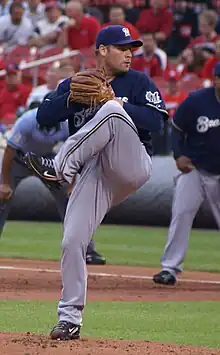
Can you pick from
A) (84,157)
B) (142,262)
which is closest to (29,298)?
(84,157)

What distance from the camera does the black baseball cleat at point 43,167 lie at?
5.45 meters

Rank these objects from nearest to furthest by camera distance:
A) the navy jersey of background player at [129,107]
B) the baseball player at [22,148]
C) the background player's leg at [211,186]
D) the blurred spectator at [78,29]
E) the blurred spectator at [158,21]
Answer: the navy jersey of background player at [129,107] → the background player's leg at [211,186] → the baseball player at [22,148] → the blurred spectator at [78,29] → the blurred spectator at [158,21]

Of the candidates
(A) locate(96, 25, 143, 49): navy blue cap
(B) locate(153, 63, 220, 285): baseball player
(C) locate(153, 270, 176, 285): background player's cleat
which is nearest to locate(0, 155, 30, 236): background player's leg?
(B) locate(153, 63, 220, 285): baseball player

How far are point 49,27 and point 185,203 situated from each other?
10360 mm

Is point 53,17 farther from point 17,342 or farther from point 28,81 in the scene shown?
point 17,342

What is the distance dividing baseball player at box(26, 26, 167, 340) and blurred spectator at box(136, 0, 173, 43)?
11.8 m

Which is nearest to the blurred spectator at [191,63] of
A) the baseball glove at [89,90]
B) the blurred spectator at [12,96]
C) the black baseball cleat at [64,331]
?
the blurred spectator at [12,96]

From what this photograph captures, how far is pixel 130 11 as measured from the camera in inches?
714

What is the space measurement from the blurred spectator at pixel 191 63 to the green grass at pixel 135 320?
29.7ft

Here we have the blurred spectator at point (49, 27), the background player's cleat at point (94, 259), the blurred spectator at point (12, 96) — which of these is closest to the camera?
the background player's cleat at point (94, 259)

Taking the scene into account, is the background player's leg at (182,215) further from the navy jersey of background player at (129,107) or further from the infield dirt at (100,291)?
the navy jersey of background player at (129,107)

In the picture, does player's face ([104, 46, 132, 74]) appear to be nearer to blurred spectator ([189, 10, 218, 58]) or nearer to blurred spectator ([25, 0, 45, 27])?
blurred spectator ([189, 10, 218, 58])

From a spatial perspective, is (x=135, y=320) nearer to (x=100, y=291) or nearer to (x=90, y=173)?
(x=90, y=173)

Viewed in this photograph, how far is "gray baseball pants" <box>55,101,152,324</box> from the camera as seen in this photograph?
5.21 m
